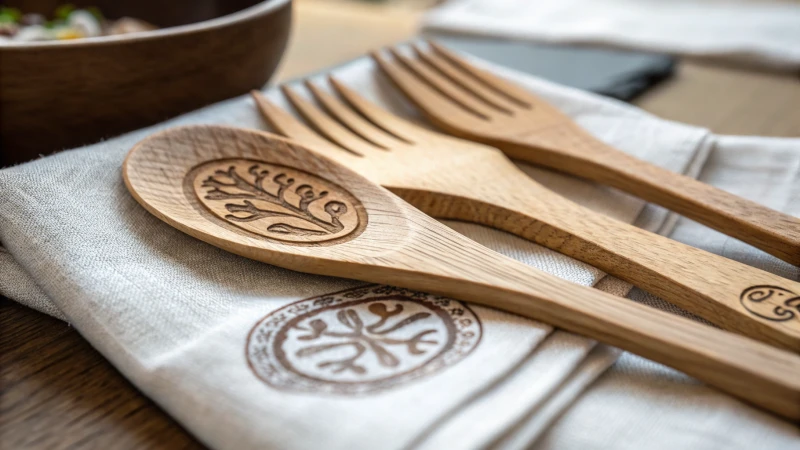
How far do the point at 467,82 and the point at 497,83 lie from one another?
0.03 metres

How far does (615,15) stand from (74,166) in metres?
0.81

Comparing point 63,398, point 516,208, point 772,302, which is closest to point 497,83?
point 516,208

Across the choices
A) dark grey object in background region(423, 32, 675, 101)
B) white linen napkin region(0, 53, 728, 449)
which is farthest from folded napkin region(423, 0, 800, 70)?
white linen napkin region(0, 53, 728, 449)

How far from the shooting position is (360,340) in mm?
359

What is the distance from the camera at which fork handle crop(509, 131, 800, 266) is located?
1.44 ft

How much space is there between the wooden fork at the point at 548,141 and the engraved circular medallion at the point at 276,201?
0.18m

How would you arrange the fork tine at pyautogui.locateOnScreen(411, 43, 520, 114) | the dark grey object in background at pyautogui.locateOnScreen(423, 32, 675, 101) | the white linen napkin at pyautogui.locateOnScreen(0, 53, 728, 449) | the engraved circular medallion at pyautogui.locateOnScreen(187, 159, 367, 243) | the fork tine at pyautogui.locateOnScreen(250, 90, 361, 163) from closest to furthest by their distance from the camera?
the white linen napkin at pyautogui.locateOnScreen(0, 53, 728, 449) < the engraved circular medallion at pyautogui.locateOnScreen(187, 159, 367, 243) < the fork tine at pyautogui.locateOnScreen(250, 90, 361, 163) < the fork tine at pyautogui.locateOnScreen(411, 43, 520, 114) < the dark grey object in background at pyautogui.locateOnScreen(423, 32, 675, 101)

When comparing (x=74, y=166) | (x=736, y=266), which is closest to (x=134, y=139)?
(x=74, y=166)

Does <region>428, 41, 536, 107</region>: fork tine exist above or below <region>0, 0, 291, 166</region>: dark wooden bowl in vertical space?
below

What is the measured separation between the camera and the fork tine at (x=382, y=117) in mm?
583

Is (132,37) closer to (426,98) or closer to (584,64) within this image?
(426,98)

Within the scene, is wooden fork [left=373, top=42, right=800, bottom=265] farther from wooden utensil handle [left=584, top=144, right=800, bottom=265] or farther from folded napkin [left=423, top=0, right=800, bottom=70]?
folded napkin [left=423, top=0, right=800, bottom=70]

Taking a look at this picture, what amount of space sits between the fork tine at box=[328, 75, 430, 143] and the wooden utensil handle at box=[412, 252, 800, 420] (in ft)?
0.70

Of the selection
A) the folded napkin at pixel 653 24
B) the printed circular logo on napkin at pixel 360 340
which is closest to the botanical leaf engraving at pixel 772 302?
the printed circular logo on napkin at pixel 360 340
